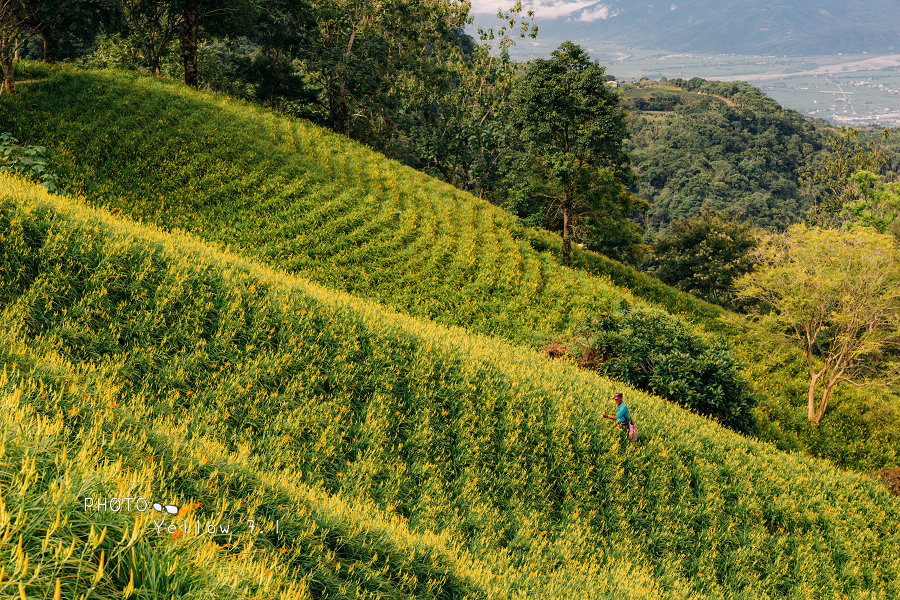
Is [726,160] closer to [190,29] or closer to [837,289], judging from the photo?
[837,289]

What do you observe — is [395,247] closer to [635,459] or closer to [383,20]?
[635,459]

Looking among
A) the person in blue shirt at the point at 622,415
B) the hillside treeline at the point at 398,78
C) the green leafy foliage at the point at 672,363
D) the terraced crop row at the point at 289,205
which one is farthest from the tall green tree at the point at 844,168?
the person in blue shirt at the point at 622,415

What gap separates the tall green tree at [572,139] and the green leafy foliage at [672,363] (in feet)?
25.4

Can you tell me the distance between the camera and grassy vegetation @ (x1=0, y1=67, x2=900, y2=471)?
15.0 m

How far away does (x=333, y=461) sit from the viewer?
676cm

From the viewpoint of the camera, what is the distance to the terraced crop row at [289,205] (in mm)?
14984

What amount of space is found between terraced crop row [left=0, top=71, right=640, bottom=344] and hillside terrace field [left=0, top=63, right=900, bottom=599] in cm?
37

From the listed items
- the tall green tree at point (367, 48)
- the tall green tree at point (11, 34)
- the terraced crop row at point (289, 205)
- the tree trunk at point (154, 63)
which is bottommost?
the terraced crop row at point (289, 205)

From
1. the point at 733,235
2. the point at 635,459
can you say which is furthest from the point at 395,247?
the point at 733,235

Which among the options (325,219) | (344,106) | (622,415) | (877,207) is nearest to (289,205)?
(325,219)

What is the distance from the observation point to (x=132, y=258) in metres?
7.82

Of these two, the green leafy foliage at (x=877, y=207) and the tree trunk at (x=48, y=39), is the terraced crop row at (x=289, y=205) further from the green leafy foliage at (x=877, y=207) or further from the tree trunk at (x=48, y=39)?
the green leafy foliage at (x=877, y=207)

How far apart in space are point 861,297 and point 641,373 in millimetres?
8810

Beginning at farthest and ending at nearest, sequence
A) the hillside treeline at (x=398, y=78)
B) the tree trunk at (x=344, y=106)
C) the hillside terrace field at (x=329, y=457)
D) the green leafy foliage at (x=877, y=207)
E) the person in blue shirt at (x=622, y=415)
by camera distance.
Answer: the tree trunk at (x=344, y=106), the green leafy foliage at (x=877, y=207), the hillside treeline at (x=398, y=78), the person in blue shirt at (x=622, y=415), the hillside terrace field at (x=329, y=457)
